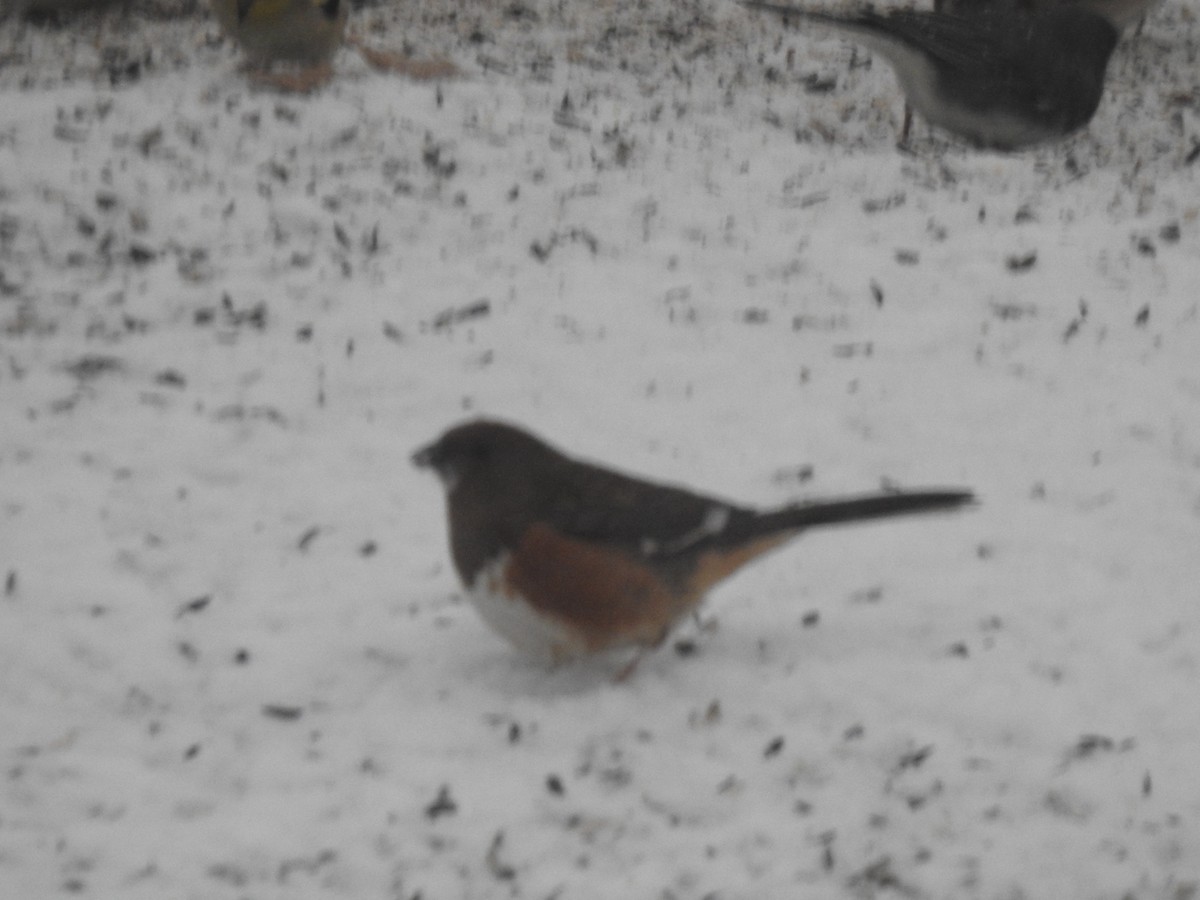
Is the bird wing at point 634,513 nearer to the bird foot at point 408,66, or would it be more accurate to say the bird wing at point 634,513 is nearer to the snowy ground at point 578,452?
the snowy ground at point 578,452

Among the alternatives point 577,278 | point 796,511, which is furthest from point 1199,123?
point 796,511

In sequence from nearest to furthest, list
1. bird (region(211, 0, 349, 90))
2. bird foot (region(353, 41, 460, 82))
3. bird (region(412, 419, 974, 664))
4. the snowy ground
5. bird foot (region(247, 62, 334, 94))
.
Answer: the snowy ground < bird (region(412, 419, 974, 664)) < bird (region(211, 0, 349, 90)) < bird foot (region(247, 62, 334, 94)) < bird foot (region(353, 41, 460, 82))

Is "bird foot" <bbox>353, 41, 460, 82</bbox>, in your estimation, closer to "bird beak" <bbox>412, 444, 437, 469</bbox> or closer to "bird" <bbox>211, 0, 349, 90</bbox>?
"bird" <bbox>211, 0, 349, 90</bbox>

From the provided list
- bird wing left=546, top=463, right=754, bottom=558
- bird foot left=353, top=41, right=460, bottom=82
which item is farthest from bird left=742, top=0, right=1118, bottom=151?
bird wing left=546, top=463, right=754, bottom=558


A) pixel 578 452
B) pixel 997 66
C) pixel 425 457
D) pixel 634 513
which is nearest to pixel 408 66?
pixel 997 66

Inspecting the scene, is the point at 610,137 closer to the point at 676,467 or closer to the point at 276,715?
the point at 676,467

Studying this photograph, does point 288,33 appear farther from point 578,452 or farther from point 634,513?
point 634,513

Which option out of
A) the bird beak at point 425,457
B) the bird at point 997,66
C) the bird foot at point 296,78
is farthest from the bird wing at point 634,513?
the bird foot at point 296,78

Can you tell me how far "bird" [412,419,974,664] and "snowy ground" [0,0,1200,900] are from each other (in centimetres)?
20

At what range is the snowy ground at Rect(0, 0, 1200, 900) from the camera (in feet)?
10.00

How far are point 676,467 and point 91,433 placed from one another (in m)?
1.78

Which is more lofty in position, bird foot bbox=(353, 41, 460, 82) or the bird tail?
bird foot bbox=(353, 41, 460, 82)

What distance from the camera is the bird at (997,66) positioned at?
6824 mm

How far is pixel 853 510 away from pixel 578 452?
1.31 m
